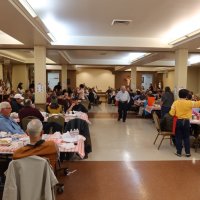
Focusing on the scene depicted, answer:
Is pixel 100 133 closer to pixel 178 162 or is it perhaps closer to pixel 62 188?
pixel 178 162

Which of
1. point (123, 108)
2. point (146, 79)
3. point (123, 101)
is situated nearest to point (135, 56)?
point (123, 101)

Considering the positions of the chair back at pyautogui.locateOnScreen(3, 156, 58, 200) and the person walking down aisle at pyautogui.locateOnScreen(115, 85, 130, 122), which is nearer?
the chair back at pyautogui.locateOnScreen(3, 156, 58, 200)

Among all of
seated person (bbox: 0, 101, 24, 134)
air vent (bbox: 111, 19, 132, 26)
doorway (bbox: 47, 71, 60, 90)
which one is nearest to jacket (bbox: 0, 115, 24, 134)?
seated person (bbox: 0, 101, 24, 134)

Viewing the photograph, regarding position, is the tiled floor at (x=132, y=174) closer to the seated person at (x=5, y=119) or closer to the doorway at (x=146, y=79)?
the seated person at (x=5, y=119)

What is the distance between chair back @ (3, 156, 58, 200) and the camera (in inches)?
90.5

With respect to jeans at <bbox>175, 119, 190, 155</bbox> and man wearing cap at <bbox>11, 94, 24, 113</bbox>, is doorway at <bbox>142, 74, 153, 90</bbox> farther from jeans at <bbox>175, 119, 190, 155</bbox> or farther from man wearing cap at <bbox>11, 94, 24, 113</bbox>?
jeans at <bbox>175, 119, 190, 155</bbox>

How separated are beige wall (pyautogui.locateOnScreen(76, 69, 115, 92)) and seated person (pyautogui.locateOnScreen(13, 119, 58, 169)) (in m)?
20.5

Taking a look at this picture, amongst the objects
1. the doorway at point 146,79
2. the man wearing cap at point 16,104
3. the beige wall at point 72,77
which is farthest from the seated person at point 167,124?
the doorway at point 146,79

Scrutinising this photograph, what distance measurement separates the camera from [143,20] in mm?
5980

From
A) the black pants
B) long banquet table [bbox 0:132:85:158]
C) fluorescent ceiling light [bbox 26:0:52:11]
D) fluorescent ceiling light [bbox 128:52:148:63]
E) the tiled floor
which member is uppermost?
fluorescent ceiling light [bbox 26:0:52:11]

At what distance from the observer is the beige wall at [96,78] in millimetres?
23125

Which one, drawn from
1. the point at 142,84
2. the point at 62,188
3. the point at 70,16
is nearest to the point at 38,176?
the point at 62,188

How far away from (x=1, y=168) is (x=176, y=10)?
4187 mm

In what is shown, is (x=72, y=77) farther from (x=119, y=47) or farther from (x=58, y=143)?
(x=58, y=143)
